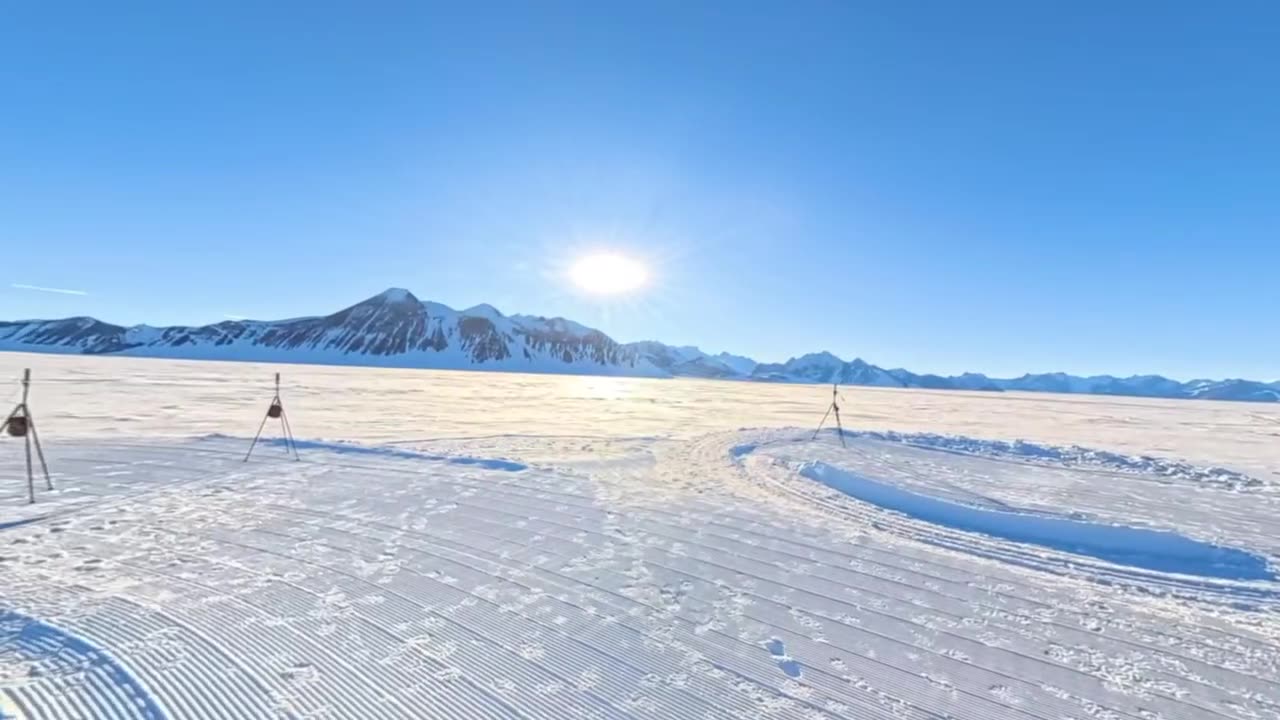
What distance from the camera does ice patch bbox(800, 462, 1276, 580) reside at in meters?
7.46

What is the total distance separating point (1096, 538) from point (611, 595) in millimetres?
7430

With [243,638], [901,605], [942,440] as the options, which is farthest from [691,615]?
[942,440]

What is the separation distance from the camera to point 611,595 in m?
5.69

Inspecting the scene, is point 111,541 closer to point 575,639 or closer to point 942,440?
point 575,639

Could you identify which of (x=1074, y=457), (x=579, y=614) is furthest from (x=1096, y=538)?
(x=1074, y=457)

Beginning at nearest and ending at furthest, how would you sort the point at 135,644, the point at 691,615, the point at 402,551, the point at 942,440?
the point at 135,644 < the point at 691,615 < the point at 402,551 < the point at 942,440

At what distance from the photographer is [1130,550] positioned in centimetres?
815

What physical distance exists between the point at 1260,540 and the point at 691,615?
8772 millimetres

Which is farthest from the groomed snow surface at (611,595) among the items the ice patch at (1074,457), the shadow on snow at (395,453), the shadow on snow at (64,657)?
the ice patch at (1074,457)

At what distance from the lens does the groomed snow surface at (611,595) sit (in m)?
4.07

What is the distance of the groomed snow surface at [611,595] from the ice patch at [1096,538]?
5cm

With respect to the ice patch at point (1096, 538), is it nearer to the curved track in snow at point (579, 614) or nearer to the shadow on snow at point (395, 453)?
the curved track in snow at point (579, 614)

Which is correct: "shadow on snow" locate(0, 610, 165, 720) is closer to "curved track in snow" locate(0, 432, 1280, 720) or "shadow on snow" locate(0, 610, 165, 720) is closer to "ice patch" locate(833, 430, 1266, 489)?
"curved track in snow" locate(0, 432, 1280, 720)

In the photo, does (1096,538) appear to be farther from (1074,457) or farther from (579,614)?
(1074,457)
